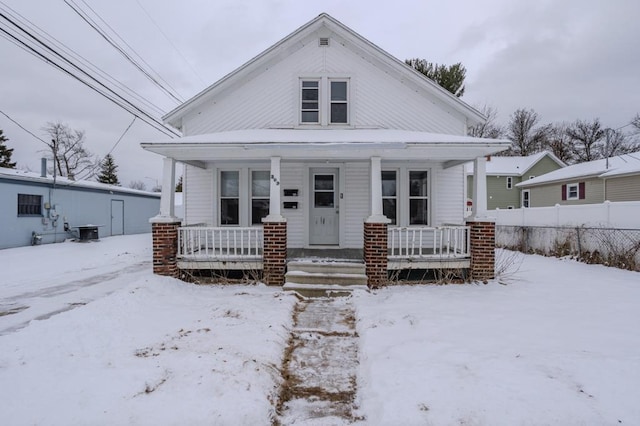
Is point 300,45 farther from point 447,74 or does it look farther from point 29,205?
point 29,205

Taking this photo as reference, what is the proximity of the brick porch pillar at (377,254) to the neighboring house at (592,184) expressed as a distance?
16360 millimetres

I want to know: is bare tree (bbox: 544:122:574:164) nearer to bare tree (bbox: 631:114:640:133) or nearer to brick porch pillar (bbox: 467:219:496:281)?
bare tree (bbox: 631:114:640:133)

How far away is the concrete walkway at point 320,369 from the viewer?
10.3ft

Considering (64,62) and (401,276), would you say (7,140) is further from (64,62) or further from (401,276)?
(401,276)

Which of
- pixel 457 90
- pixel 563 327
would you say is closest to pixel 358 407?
pixel 563 327

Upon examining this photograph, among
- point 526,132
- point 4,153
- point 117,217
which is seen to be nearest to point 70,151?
point 4,153

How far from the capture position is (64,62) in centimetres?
991

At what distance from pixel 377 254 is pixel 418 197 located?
310 centimetres

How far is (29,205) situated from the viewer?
15695 mm

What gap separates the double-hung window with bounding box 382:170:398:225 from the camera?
32.2ft

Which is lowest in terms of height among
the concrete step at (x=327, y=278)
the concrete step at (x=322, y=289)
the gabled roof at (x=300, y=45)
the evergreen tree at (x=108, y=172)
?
the concrete step at (x=322, y=289)

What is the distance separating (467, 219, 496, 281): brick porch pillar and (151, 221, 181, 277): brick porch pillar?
22.5 ft

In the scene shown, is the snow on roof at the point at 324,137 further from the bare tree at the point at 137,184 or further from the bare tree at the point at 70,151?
the bare tree at the point at 137,184

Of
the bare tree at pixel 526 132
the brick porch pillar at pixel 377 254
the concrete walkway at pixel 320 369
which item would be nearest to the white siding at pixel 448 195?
the brick porch pillar at pixel 377 254
